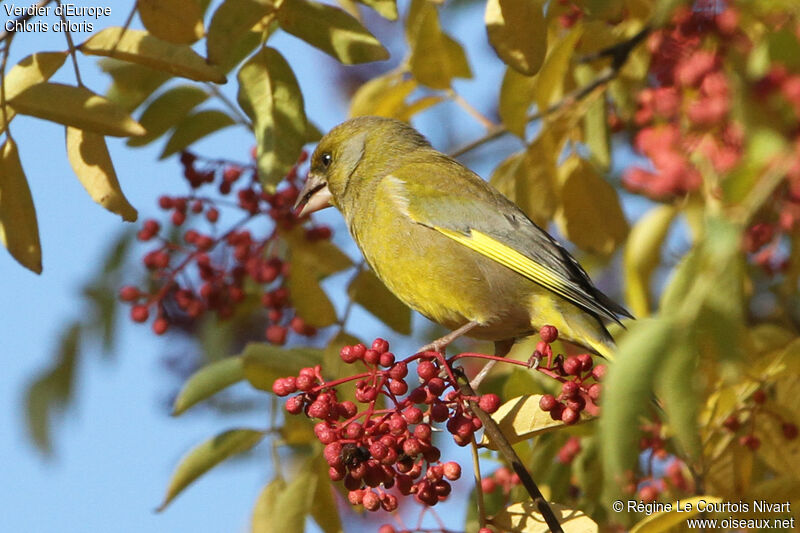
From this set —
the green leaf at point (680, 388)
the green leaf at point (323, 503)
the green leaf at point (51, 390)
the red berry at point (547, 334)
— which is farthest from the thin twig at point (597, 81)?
the green leaf at point (680, 388)

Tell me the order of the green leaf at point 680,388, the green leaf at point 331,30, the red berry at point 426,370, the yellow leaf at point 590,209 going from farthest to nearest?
the yellow leaf at point 590,209, the green leaf at point 331,30, the red berry at point 426,370, the green leaf at point 680,388

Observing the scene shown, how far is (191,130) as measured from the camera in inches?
137

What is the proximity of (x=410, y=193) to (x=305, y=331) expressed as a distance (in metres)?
0.72

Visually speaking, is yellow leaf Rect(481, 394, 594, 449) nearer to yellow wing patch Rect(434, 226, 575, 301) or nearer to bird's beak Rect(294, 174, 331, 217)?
yellow wing patch Rect(434, 226, 575, 301)

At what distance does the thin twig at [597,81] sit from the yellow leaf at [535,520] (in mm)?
1434

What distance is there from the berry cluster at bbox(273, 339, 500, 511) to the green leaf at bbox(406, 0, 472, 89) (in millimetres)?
1303

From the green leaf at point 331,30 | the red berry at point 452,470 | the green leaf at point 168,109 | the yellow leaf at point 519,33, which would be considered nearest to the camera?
the red berry at point 452,470

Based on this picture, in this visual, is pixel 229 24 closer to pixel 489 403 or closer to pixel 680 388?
pixel 489 403

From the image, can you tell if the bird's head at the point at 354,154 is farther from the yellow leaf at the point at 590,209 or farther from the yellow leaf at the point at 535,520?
the yellow leaf at the point at 535,520

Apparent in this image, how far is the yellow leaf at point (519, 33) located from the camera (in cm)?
259

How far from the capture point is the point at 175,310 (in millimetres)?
4289

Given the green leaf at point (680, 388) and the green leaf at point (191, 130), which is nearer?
the green leaf at point (680, 388)

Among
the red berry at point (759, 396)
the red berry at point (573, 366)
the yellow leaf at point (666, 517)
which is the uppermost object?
the red berry at point (759, 396)

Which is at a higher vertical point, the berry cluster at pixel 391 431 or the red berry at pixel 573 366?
the red berry at pixel 573 366
